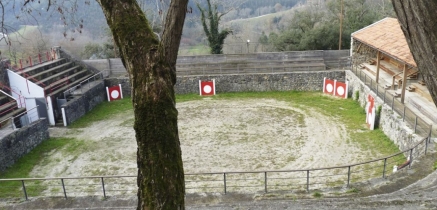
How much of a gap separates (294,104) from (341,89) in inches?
105

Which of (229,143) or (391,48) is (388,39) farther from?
(229,143)

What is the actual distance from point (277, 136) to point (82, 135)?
761 centimetres

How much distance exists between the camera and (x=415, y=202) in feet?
20.3

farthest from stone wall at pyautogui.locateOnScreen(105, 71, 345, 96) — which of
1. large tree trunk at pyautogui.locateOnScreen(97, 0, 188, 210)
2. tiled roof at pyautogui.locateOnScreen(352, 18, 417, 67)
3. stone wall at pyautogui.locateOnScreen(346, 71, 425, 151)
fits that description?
large tree trunk at pyautogui.locateOnScreen(97, 0, 188, 210)

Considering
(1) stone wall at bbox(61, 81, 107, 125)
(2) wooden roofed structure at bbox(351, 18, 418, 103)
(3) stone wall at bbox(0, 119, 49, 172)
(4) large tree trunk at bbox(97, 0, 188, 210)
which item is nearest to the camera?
(4) large tree trunk at bbox(97, 0, 188, 210)

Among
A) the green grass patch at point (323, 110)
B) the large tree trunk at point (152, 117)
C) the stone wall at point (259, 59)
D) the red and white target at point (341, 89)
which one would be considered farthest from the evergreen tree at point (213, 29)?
the large tree trunk at point (152, 117)

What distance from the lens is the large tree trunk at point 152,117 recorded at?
8.86ft

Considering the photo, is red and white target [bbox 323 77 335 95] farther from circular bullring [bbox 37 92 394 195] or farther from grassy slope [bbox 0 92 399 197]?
circular bullring [bbox 37 92 394 195]

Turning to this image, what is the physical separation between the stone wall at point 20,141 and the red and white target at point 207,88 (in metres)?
8.28

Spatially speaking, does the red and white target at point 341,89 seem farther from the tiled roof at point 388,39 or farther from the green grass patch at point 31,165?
the green grass patch at point 31,165

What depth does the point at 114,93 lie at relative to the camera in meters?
19.5

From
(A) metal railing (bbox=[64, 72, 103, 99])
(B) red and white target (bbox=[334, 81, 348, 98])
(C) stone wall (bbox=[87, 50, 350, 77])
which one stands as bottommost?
(B) red and white target (bbox=[334, 81, 348, 98])

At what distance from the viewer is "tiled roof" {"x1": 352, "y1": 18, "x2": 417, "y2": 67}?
12945mm

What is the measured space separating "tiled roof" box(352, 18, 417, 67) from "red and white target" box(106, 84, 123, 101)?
41.4 feet
